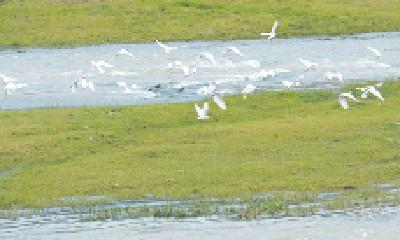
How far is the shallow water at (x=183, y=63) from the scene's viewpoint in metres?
33.8

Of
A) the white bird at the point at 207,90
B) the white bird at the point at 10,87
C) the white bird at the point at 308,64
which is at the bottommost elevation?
the white bird at the point at 207,90

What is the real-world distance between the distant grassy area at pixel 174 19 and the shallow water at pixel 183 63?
1321 mm

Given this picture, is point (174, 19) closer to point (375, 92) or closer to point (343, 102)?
point (375, 92)

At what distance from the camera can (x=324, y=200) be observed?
20.8 meters

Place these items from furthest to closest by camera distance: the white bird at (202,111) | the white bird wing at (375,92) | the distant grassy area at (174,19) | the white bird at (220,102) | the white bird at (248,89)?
the distant grassy area at (174,19) → the white bird at (248,89) → the white bird wing at (375,92) → the white bird at (220,102) → the white bird at (202,111)

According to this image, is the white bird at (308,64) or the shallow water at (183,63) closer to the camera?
the shallow water at (183,63)

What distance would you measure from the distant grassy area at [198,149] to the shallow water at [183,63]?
283 cm

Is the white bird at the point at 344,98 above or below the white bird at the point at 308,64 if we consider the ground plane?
below

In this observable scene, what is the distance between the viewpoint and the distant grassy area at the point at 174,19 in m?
48.0

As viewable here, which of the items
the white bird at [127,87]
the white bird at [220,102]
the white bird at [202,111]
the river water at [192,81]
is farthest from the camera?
the white bird at [127,87]

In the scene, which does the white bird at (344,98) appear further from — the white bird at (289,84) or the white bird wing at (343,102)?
the white bird at (289,84)

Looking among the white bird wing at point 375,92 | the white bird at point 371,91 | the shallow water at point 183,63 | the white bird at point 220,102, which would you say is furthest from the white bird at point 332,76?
the white bird at point 220,102

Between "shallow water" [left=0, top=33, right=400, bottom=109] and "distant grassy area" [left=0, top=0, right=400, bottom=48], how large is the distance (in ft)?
4.33

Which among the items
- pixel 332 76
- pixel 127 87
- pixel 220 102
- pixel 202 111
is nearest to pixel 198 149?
pixel 202 111
